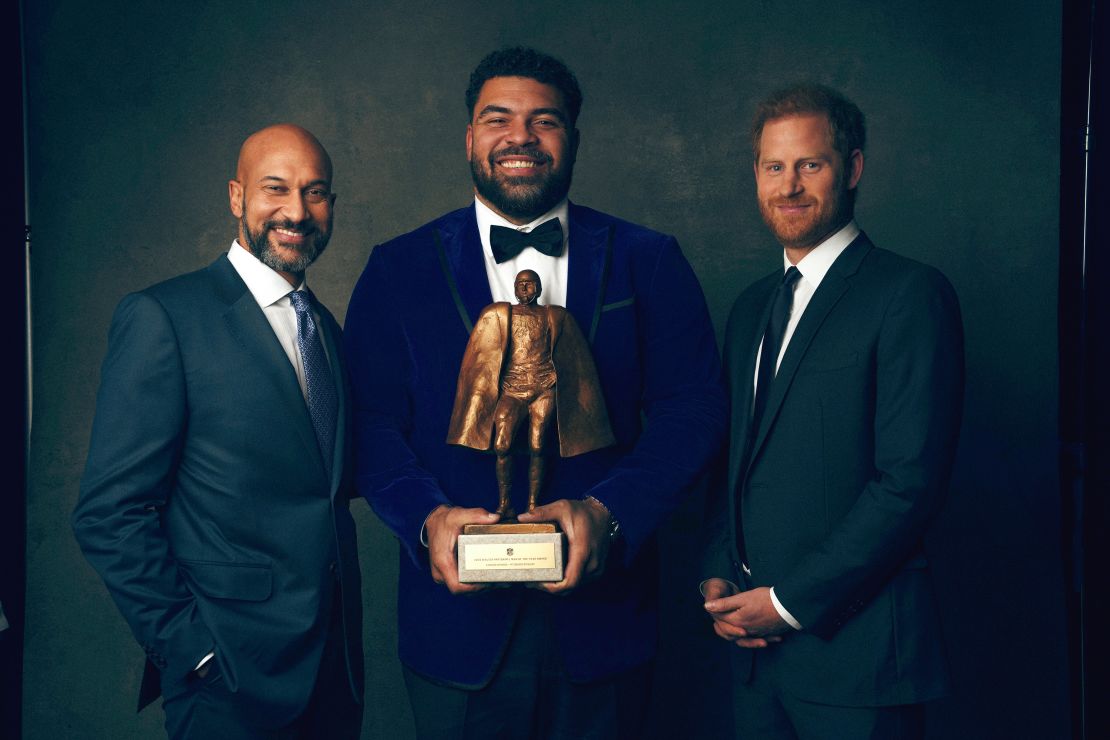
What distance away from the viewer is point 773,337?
2.97 m

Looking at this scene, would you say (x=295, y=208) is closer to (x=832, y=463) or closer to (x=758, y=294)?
(x=758, y=294)

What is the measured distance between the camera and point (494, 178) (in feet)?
9.65

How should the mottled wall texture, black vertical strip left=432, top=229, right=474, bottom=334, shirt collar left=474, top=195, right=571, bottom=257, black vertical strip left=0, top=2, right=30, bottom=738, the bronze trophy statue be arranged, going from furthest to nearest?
the mottled wall texture < black vertical strip left=0, top=2, right=30, bottom=738 < shirt collar left=474, top=195, right=571, bottom=257 < black vertical strip left=432, top=229, right=474, bottom=334 < the bronze trophy statue

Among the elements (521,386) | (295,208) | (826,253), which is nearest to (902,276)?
(826,253)

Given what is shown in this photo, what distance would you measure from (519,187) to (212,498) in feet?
4.06

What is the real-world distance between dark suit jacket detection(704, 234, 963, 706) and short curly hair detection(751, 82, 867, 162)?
371mm

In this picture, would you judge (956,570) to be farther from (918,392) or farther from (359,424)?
(359,424)

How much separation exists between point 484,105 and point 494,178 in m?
0.23

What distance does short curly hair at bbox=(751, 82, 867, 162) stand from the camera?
2.97m

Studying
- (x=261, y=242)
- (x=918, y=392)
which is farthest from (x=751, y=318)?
(x=261, y=242)

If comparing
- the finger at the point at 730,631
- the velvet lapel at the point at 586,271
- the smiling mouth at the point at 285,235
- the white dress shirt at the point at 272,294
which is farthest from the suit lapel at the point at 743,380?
the smiling mouth at the point at 285,235

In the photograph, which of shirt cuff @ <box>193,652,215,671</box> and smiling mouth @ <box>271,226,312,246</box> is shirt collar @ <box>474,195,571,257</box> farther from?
shirt cuff @ <box>193,652,215,671</box>

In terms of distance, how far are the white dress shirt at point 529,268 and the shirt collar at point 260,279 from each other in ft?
2.03

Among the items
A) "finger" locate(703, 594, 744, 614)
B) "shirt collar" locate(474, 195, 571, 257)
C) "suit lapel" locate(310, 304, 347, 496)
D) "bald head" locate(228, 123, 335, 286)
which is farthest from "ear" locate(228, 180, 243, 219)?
"finger" locate(703, 594, 744, 614)
